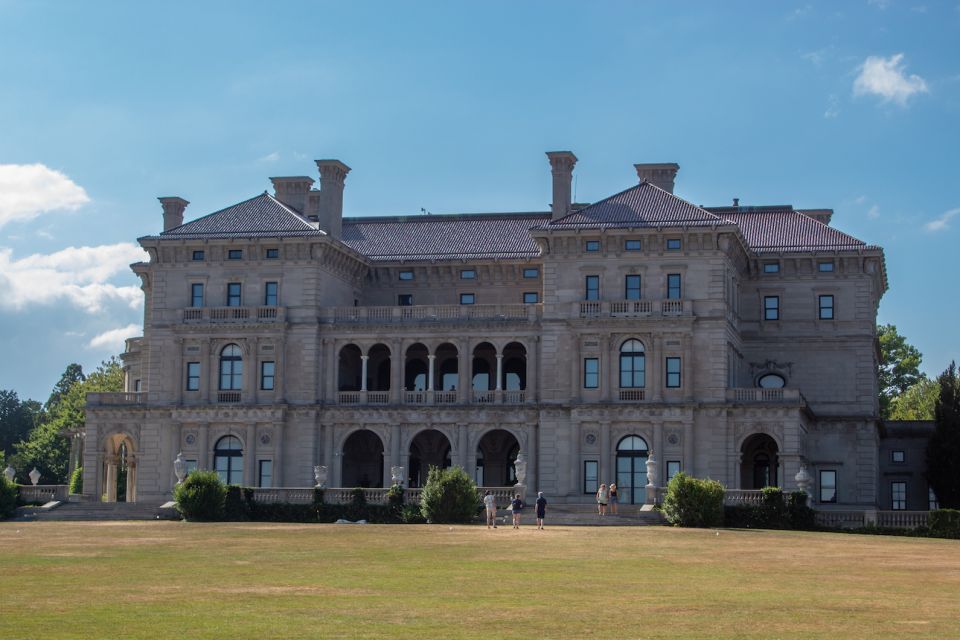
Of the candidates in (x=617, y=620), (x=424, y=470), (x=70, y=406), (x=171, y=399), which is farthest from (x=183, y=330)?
(x=617, y=620)

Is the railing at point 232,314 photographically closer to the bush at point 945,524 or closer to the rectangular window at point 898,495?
the bush at point 945,524

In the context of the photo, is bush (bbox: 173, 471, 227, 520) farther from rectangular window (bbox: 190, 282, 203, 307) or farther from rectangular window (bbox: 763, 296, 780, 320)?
rectangular window (bbox: 763, 296, 780, 320)

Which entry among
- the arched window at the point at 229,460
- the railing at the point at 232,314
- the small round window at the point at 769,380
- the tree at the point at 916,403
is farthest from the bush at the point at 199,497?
the tree at the point at 916,403

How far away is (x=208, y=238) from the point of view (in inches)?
3282

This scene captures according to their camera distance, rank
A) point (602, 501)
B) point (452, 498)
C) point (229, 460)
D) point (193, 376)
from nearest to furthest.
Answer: point (452, 498) < point (602, 501) < point (229, 460) < point (193, 376)

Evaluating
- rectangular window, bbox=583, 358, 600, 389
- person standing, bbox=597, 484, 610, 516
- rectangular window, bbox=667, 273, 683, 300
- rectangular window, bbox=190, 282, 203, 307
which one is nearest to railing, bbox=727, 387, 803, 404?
rectangular window, bbox=667, 273, 683, 300

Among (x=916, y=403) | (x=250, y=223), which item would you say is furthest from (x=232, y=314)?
(x=916, y=403)

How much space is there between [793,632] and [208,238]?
59395mm

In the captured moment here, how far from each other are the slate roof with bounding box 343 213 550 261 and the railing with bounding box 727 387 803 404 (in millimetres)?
14145

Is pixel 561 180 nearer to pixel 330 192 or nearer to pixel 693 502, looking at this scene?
pixel 330 192

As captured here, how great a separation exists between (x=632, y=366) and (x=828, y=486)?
13.0m

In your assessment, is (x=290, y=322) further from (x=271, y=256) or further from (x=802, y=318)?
(x=802, y=318)

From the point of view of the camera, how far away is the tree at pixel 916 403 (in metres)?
116

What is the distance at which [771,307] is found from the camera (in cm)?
8550
